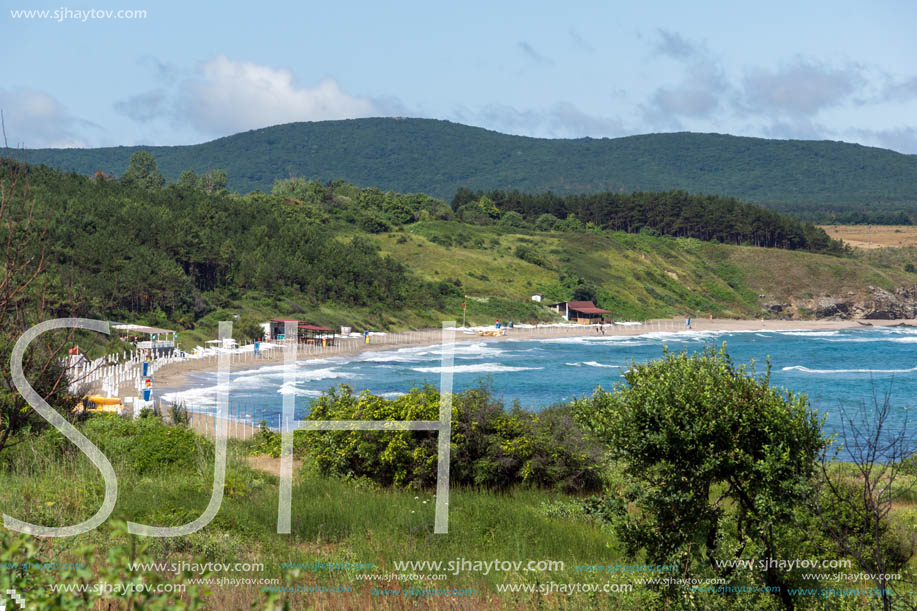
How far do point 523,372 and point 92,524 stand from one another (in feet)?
146

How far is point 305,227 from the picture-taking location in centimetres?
8944

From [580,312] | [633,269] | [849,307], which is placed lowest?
[580,312]

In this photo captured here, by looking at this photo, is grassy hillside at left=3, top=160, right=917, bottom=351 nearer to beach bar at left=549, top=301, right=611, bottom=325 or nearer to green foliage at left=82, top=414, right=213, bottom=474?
beach bar at left=549, top=301, right=611, bottom=325

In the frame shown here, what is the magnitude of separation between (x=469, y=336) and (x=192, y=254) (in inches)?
986

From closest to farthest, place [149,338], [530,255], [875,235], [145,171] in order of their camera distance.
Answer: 1. [149,338]
2. [530,255]
3. [145,171]
4. [875,235]

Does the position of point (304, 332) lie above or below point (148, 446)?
below

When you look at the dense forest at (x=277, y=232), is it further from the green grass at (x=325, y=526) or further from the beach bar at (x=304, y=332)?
the green grass at (x=325, y=526)

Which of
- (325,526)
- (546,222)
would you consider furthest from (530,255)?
(325,526)

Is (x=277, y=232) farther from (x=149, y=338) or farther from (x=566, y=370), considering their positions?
(x=566, y=370)

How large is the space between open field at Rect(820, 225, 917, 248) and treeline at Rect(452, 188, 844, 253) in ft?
56.9

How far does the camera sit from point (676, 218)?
13050 cm

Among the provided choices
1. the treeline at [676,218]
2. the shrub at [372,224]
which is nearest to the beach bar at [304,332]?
the shrub at [372,224]

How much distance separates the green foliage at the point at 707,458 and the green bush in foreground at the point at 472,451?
520 centimetres

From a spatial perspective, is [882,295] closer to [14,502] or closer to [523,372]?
[523,372]
